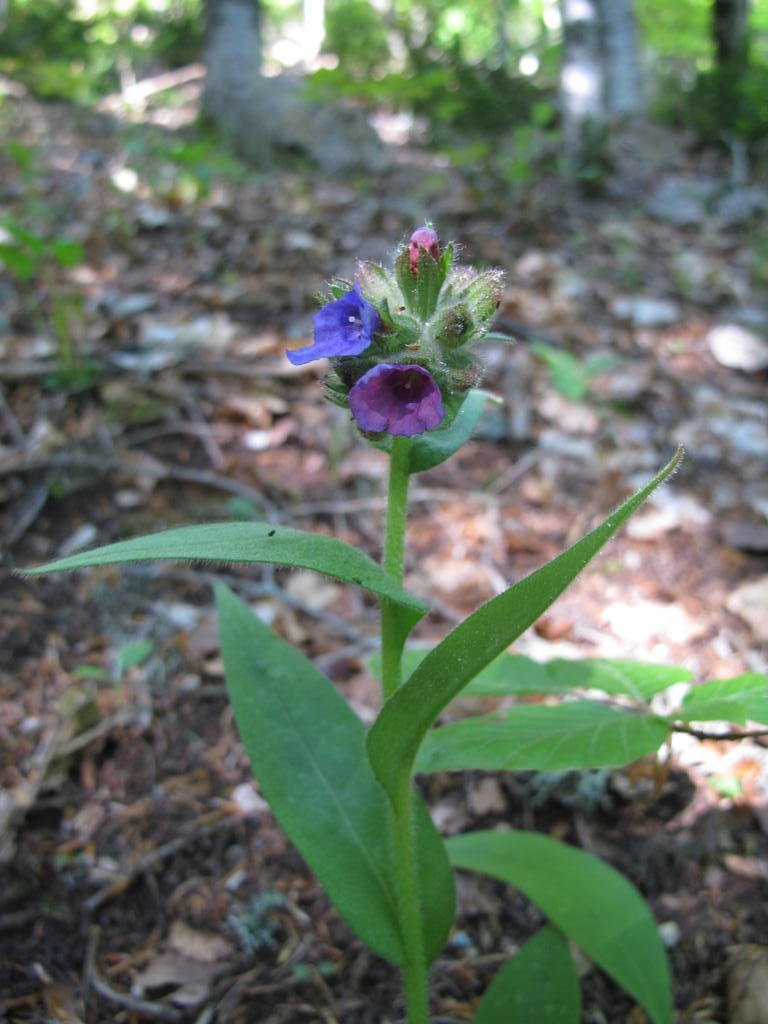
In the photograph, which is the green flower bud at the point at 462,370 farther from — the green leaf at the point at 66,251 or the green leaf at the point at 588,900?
the green leaf at the point at 66,251

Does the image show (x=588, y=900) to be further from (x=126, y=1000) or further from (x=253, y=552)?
(x=253, y=552)

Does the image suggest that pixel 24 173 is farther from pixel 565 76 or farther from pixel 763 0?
pixel 763 0

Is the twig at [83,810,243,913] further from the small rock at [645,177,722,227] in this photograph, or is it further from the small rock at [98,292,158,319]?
the small rock at [645,177,722,227]

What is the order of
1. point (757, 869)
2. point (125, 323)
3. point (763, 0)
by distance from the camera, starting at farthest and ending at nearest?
point (763, 0)
point (125, 323)
point (757, 869)

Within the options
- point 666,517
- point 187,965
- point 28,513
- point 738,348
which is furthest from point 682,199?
point 187,965

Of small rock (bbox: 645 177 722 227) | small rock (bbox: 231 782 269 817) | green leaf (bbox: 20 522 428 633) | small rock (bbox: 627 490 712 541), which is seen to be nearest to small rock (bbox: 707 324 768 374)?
small rock (bbox: 627 490 712 541)

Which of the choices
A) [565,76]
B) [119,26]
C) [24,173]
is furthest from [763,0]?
[24,173]

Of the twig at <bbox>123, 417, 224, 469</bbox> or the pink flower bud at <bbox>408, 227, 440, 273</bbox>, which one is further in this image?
the twig at <bbox>123, 417, 224, 469</bbox>

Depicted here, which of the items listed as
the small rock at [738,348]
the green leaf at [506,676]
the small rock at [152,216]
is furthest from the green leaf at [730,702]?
the small rock at [152,216]
